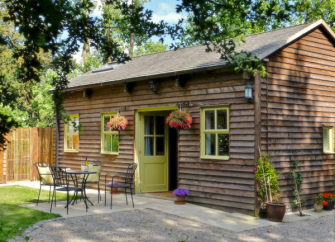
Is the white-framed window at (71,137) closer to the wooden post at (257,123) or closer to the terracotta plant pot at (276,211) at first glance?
the wooden post at (257,123)

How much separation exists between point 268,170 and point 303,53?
3071mm

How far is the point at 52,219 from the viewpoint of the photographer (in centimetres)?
765

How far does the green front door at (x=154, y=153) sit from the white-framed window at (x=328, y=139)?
164 inches

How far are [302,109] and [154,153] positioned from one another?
13.9 feet

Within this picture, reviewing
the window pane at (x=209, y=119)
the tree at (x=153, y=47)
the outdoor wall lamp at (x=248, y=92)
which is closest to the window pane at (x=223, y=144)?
the window pane at (x=209, y=119)

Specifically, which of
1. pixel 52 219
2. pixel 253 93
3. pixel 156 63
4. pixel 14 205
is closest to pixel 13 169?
pixel 14 205

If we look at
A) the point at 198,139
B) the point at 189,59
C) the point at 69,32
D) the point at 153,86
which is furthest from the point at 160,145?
the point at 69,32

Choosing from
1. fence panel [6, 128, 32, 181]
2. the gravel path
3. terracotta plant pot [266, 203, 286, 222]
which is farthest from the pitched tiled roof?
the gravel path

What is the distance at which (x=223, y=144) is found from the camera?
917cm

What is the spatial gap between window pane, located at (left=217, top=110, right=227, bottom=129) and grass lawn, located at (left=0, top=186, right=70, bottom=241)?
12.6ft

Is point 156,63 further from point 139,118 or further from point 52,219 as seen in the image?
point 52,219

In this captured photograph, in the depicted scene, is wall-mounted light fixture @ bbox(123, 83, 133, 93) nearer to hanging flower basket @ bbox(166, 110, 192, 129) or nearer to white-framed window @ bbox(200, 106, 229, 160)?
hanging flower basket @ bbox(166, 110, 192, 129)

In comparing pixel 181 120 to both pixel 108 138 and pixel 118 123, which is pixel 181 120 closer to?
pixel 118 123

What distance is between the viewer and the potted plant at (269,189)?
8.00 meters
